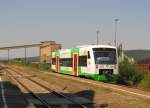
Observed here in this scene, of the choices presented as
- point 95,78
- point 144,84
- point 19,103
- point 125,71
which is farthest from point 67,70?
point 19,103

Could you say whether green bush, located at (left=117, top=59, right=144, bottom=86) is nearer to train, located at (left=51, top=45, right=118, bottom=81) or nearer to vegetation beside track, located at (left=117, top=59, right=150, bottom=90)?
vegetation beside track, located at (left=117, top=59, right=150, bottom=90)

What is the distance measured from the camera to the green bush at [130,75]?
129 feet

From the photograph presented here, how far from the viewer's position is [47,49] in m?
114

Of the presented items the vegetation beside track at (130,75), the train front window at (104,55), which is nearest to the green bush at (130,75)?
the vegetation beside track at (130,75)

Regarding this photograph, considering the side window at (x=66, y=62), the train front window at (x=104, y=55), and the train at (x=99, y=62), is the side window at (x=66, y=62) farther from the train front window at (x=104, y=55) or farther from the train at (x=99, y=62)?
the train front window at (x=104, y=55)

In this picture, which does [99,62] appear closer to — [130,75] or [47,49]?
[130,75]

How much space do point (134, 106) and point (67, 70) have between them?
95.9 ft

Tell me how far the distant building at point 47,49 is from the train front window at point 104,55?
68403 mm

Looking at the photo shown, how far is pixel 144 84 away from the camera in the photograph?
3250 centimetres

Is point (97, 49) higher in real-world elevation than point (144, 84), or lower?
higher

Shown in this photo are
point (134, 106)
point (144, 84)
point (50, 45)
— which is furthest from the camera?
point (50, 45)

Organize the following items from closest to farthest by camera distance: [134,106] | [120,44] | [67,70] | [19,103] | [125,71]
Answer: [134,106]
[19,103]
[125,71]
[67,70]
[120,44]

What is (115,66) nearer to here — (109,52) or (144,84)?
(109,52)

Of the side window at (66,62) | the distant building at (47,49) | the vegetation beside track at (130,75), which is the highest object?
the distant building at (47,49)
